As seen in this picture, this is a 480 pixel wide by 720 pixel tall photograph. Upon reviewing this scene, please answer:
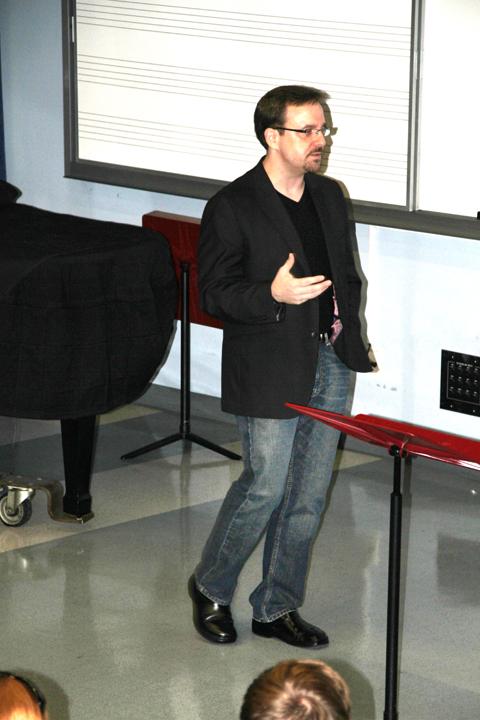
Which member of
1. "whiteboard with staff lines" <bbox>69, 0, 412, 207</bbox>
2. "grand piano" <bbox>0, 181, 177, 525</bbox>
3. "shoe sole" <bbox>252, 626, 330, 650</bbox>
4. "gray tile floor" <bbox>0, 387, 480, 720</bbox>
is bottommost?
"gray tile floor" <bbox>0, 387, 480, 720</bbox>

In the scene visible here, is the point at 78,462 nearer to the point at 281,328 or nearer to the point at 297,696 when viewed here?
the point at 281,328

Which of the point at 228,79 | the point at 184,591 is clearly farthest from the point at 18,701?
the point at 228,79

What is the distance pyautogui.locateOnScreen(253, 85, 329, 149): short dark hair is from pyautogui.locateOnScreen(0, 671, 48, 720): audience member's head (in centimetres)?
190

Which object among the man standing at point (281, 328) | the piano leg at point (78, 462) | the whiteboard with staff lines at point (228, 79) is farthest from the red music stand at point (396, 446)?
the whiteboard with staff lines at point (228, 79)

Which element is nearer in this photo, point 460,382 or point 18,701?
point 18,701

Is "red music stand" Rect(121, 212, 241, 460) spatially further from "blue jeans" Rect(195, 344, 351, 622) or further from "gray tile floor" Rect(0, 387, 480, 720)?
"blue jeans" Rect(195, 344, 351, 622)

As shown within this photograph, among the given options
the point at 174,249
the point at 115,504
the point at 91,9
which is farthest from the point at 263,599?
the point at 91,9

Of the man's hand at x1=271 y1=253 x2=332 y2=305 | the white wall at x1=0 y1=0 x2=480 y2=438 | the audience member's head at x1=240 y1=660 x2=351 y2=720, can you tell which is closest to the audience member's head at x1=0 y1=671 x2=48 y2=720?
the audience member's head at x1=240 y1=660 x2=351 y2=720

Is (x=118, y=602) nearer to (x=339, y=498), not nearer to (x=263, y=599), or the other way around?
(x=263, y=599)

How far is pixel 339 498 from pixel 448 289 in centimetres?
88

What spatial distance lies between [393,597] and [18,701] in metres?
1.44

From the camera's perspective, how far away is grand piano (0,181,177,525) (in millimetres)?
4094

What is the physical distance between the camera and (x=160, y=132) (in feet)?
19.0

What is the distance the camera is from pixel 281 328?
11.4ft
